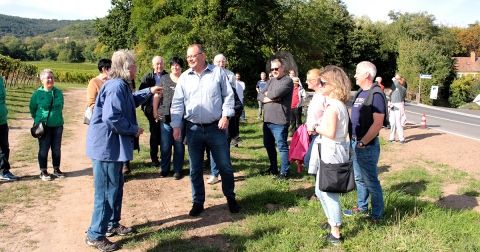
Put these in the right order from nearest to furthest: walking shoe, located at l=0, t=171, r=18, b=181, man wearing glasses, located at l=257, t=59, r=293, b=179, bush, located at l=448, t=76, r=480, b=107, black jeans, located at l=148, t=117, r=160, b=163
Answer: man wearing glasses, located at l=257, t=59, r=293, b=179
walking shoe, located at l=0, t=171, r=18, b=181
black jeans, located at l=148, t=117, r=160, b=163
bush, located at l=448, t=76, r=480, b=107

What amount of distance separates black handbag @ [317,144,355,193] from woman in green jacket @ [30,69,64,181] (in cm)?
461

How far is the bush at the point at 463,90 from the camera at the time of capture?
4678 cm

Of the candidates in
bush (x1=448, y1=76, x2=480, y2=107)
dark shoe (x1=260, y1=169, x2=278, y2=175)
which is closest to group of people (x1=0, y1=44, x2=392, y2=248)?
dark shoe (x1=260, y1=169, x2=278, y2=175)

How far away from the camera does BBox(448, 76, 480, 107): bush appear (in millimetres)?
46781

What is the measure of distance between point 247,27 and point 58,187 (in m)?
20.9

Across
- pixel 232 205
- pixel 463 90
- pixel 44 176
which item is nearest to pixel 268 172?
pixel 232 205

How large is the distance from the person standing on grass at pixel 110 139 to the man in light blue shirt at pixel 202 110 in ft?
2.70

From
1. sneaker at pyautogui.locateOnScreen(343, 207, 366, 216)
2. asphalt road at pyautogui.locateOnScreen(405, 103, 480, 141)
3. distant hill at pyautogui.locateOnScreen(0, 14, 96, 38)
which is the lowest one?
asphalt road at pyautogui.locateOnScreen(405, 103, 480, 141)

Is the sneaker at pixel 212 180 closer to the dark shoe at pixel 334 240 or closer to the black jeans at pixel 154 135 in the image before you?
the black jeans at pixel 154 135

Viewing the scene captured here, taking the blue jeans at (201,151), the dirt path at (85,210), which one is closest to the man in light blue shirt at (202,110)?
the blue jeans at (201,151)

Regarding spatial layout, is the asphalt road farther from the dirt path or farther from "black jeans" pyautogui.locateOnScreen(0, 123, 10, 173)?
"black jeans" pyautogui.locateOnScreen(0, 123, 10, 173)

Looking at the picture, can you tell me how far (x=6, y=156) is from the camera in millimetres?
6598

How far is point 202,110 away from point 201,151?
56 cm

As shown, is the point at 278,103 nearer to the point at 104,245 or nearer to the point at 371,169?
the point at 371,169
